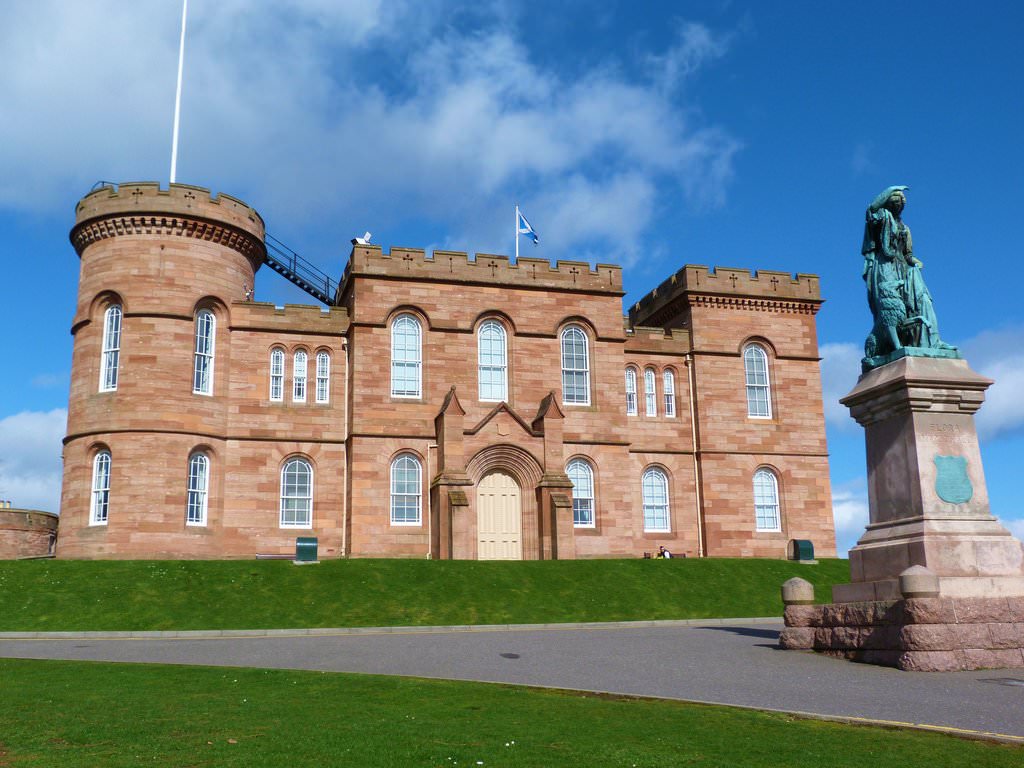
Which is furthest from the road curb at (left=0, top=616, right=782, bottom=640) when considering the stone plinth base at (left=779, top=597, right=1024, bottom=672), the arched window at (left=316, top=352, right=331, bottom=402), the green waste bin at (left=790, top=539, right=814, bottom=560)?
the arched window at (left=316, top=352, right=331, bottom=402)

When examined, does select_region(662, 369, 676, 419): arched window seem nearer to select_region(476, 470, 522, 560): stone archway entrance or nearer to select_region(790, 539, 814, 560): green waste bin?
select_region(790, 539, 814, 560): green waste bin

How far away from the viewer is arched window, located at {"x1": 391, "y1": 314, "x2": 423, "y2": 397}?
1417 inches

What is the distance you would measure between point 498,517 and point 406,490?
359 centimetres

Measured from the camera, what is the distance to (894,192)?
1831cm

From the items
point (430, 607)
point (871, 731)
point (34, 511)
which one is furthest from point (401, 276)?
point (871, 731)

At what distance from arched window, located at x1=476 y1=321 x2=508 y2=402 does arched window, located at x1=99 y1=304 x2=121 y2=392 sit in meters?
13.4

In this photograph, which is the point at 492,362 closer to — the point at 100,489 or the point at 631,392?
the point at 631,392

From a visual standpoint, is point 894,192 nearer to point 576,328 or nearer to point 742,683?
point 742,683

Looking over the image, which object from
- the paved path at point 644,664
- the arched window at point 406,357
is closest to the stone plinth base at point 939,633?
the paved path at point 644,664

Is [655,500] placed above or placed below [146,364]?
below

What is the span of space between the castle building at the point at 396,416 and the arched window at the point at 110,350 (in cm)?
7

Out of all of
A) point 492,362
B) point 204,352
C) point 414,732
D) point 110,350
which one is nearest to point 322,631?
point 414,732

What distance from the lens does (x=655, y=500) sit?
3888cm

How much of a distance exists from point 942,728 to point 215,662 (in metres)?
11.4
